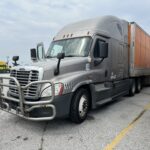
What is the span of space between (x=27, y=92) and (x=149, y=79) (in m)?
10.9

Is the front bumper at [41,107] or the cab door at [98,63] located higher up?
the cab door at [98,63]

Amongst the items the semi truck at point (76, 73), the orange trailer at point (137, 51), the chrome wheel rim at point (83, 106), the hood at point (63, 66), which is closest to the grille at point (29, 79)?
→ the semi truck at point (76, 73)

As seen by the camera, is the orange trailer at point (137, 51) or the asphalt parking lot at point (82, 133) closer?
the asphalt parking lot at point (82, 133)

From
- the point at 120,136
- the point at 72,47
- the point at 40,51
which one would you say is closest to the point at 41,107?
the point at 120,136

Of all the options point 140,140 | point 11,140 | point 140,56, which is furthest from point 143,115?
point 140,56

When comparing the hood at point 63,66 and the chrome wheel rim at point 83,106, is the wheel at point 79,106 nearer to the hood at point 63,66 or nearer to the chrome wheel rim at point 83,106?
the chrome wheel rim at point 83,106

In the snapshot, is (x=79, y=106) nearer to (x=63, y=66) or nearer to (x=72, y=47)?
(x=63, y=66)

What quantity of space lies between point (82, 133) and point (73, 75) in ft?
4.75

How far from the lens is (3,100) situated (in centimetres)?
503

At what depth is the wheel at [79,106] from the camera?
191 inches

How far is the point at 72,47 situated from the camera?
5.88m

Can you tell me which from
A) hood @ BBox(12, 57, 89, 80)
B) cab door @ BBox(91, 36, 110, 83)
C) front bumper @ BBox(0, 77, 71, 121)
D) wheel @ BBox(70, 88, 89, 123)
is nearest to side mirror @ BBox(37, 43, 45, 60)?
hood @ BBox(12, 57, 89, 80)

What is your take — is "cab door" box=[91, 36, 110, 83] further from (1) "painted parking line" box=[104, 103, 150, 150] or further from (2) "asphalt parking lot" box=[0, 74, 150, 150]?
(1) "painted parking line" box=[104, 103, 150, 150]

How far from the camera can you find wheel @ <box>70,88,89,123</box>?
486cm
